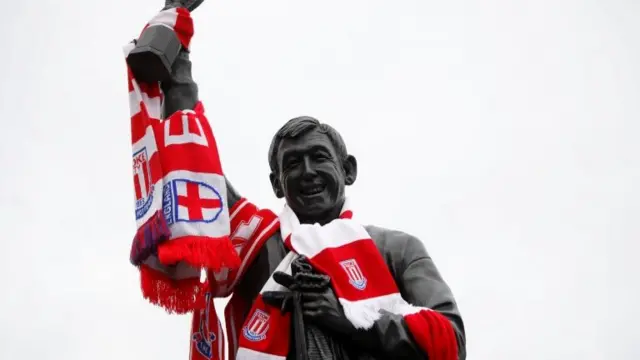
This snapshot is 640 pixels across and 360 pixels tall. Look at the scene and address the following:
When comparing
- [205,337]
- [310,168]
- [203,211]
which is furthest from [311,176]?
[205,337]

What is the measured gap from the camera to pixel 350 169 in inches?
289

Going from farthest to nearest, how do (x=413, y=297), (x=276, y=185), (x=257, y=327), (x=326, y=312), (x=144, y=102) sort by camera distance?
(x=276, y=185)
(x=144, y=102)
(x=413, y=297)
(x=257, y=327)
(x=326, y=312)

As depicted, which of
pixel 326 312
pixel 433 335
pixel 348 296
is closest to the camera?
pixel 433 335

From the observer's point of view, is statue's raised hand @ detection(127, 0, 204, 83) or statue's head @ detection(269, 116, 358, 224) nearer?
statue's head @ detection(269, 116, 358, 224)

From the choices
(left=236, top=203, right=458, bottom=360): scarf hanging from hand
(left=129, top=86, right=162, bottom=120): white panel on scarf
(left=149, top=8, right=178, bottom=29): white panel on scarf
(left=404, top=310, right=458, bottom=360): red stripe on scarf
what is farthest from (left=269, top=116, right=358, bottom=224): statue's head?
(left=404, top=310, right=458, bottom=360): red stripe on scarf

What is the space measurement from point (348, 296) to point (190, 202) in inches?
45.3

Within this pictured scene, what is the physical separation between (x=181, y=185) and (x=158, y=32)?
1.08 metres

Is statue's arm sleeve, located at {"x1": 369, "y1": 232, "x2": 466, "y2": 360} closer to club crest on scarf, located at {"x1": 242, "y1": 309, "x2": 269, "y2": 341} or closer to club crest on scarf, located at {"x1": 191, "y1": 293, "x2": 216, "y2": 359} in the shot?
club crest on scarf, located at {"x1": 242, "y1": 309, "x2": 269, "y2": 341}

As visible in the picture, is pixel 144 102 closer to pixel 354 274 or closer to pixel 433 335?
pixel 354 274

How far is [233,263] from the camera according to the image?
669 cm

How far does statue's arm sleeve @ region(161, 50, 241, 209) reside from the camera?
730cm

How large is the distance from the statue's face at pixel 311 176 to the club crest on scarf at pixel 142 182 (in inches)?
32.7

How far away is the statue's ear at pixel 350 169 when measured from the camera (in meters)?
7.29

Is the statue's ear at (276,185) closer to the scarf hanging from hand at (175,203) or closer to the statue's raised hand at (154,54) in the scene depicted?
the scarf hanging from hand at (175,203)
